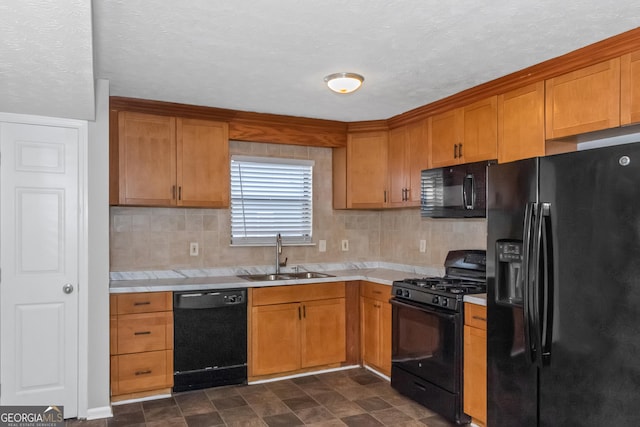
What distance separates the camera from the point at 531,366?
250 centimetres

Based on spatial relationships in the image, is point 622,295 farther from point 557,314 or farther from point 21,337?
point 21,337

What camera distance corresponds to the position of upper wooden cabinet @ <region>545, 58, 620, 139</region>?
8.38 feet

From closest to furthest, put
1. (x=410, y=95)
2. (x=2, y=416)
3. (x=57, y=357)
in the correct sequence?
(x=2, y=416) < (x=57, y=357) < (x=410, y=95)

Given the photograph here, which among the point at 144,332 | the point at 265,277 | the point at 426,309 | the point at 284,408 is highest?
the point at 265,277

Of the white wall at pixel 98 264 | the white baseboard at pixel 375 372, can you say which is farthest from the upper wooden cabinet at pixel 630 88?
the white wall at pixel 98 264

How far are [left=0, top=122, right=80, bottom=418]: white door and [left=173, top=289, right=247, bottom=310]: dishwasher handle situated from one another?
28.7 inches

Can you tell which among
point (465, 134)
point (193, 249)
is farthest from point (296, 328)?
point (465, 134)

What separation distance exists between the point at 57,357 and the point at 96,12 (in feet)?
7.60

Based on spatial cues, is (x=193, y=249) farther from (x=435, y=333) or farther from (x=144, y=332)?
(x=435, y=333)

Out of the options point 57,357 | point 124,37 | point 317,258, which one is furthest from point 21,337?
point 317,258

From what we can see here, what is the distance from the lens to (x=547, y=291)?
7.80 feet

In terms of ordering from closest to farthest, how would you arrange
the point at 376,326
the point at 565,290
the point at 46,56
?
the point at 46,56
the point at 565,290
the point at 376,326

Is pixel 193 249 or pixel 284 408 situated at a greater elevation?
pixel 193 249

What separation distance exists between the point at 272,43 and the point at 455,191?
180 cm
